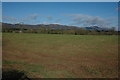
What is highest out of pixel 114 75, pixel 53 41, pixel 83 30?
pixel 83 30

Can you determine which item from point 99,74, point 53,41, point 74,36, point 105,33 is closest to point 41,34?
point 53,41

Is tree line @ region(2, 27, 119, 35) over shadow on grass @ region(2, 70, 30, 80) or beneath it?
over

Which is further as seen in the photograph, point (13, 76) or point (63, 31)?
point (63, 31)

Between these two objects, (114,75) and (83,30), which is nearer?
(114,75)

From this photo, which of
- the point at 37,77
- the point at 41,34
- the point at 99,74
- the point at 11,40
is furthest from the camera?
the point at 41,34

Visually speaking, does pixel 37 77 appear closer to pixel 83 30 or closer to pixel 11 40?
pixel 11 40

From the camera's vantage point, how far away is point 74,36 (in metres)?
15.6

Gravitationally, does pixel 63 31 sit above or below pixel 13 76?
above

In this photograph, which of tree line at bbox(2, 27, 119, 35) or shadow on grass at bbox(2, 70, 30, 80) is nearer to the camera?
shadow on grass at bbox(2, 70, 30, 80)

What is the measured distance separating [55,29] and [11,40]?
4.86 meters

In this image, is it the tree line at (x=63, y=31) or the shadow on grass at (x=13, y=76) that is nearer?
the shadow on grass at (x=13, y=76)

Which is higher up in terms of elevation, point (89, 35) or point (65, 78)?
point (89, 35)

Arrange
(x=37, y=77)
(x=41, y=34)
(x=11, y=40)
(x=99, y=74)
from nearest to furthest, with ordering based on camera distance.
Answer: (x=37, y=77)
(x=99, y=74)
(x=11, y=40)
(x=41, y=34)

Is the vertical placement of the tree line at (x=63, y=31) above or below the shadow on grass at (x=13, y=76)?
above
